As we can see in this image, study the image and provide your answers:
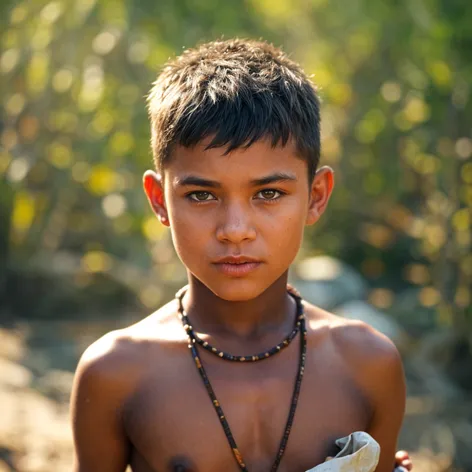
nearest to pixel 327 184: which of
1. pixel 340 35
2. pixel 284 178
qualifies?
pixel 284 178

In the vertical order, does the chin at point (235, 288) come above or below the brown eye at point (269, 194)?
below

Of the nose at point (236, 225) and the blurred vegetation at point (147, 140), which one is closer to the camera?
the nose at point (236, 225)

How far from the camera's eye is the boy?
194cm

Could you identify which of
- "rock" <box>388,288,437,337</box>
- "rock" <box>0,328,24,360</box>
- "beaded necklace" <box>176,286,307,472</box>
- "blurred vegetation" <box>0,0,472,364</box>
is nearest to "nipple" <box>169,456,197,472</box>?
"beaded necklace" <box>176,286,307,472</box>

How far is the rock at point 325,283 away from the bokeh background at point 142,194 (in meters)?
0.02

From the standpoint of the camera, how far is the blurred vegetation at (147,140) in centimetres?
530

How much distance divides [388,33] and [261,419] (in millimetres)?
4863

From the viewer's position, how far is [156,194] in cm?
215

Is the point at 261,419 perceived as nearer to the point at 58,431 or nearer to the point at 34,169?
the point at 58,431

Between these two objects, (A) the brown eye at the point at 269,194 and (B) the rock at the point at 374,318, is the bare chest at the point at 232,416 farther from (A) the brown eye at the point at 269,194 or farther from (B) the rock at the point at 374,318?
(B) the rock at the point at 374,318

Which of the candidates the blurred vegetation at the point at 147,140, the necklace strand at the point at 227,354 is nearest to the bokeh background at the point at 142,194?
the blurred vegetation at the point at 147,140

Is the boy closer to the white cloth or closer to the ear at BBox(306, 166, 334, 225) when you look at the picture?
the ear at BBox(306, 166, 334, 225)

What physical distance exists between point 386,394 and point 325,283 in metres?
4.93

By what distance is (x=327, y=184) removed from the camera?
2.20 meters
